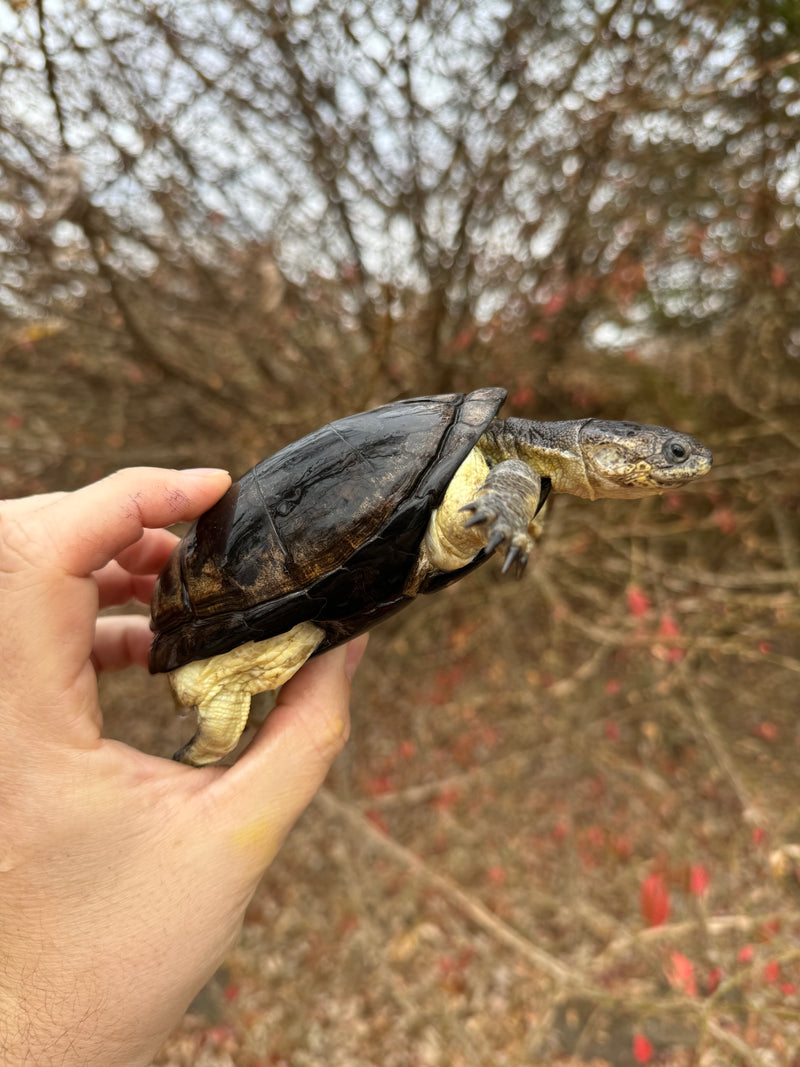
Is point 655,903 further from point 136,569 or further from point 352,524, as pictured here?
point 136,569

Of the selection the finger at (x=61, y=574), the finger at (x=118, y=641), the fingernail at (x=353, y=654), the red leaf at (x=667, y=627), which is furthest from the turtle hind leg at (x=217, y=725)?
the red leaf at (x=667, y=627)

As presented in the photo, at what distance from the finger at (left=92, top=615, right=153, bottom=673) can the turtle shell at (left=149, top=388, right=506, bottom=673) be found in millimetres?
764

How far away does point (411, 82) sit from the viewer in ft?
10.2

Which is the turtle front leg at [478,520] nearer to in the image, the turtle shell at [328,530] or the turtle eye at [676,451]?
the turtle shell at [328,530]

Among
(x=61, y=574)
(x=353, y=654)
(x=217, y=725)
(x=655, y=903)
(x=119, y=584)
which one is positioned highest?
(x=61, y=574)

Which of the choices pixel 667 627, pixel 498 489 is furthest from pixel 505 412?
pixel 498 489

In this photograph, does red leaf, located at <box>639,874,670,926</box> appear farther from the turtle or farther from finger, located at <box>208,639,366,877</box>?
the turtle

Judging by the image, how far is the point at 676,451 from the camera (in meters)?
1.48

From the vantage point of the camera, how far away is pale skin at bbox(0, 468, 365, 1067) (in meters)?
1.32

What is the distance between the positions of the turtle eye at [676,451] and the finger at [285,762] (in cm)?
106

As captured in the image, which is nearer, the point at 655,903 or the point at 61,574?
the point at 61,574

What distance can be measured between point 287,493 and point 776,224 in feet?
10.8

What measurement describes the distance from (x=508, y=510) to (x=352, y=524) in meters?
0.38

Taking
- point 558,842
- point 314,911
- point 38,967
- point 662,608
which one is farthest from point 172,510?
point 558,842
